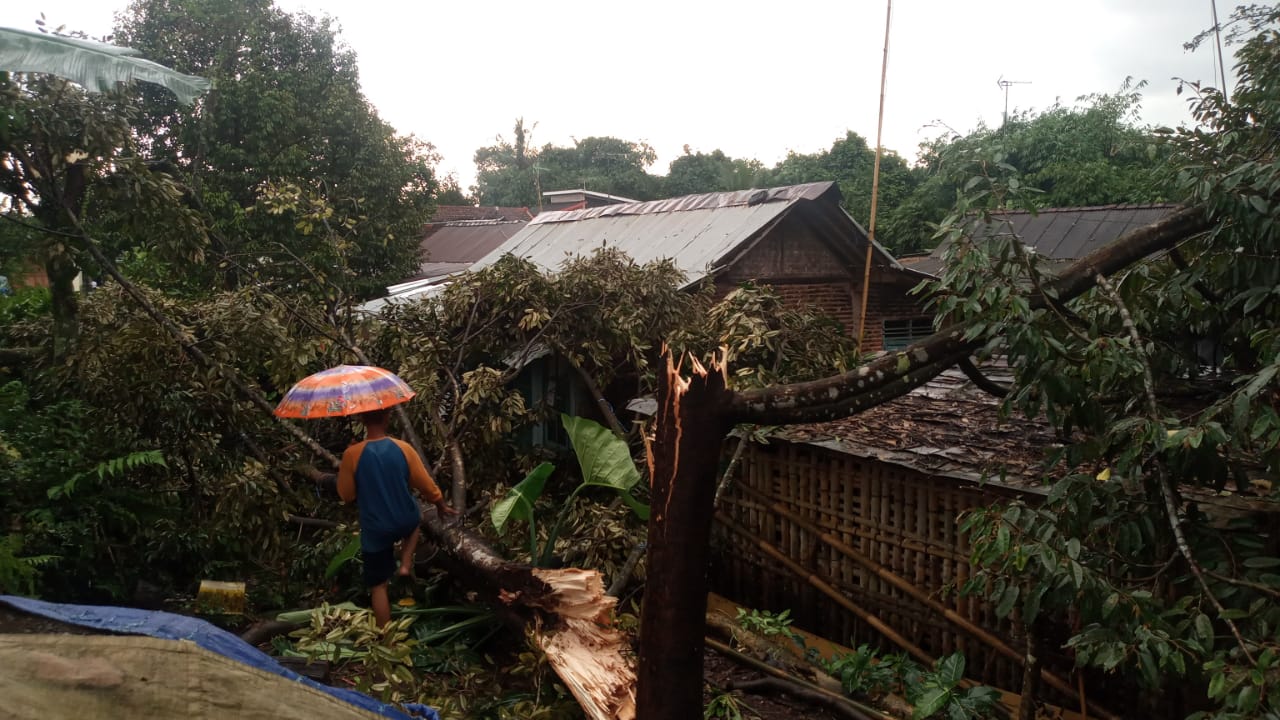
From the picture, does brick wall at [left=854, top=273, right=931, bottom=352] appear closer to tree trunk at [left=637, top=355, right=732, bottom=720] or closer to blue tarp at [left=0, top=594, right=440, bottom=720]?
tree trunk at [left=637, top=355, right=732, bottom=720]

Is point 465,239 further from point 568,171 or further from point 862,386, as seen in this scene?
point 862,386

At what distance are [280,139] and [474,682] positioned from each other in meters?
16.0

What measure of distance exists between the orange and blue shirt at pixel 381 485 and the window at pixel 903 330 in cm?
1017

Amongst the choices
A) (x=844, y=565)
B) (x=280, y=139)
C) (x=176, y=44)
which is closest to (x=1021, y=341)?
(x=844, y=565)

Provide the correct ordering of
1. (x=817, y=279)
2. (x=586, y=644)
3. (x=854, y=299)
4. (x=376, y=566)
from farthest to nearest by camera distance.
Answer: (x=854, y=299) → (x=817, y=279) → (x=376, y=566) → (x=586, y=644)

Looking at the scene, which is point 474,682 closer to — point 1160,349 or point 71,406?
point 71,406

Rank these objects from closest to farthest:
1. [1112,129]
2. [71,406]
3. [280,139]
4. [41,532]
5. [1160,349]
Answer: [1160,349], [41,532], [71,406], [280,139], [1112,129]

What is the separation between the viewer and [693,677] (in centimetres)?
372

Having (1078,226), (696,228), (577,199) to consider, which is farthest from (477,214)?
(1078,226)

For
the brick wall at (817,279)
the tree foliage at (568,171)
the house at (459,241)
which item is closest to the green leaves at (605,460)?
the brick wall at (817,279)

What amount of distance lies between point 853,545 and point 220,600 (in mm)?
4299

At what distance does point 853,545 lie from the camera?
6176 mm

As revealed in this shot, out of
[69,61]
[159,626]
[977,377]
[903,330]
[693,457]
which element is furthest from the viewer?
[903,330]

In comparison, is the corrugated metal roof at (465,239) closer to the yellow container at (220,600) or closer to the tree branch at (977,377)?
the yellow container at (220,600)
